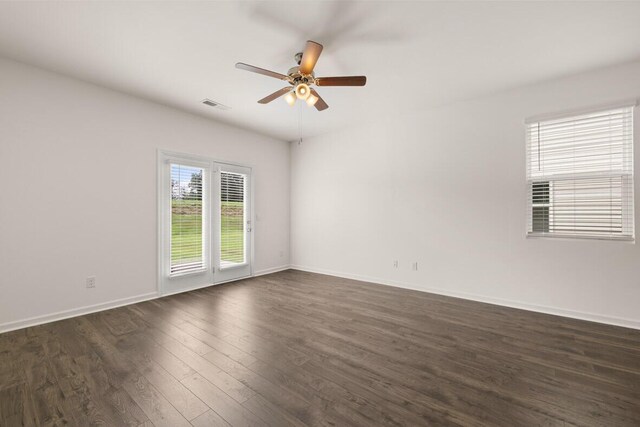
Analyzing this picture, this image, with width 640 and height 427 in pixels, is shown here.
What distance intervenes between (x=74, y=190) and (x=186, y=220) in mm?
1408

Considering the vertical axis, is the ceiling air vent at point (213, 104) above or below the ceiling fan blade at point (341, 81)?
above

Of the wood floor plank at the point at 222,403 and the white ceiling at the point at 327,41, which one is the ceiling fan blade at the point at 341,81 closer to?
the white ceiling at the point at 327,41

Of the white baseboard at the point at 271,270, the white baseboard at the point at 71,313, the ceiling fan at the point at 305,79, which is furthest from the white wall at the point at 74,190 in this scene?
the ceiling fan at the point at 305,79

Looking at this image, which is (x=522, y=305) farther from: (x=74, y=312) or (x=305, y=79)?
(x=74, y=312)

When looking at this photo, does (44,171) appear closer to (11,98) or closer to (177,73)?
(11,98)

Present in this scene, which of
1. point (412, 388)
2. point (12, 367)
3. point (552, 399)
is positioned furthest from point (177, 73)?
point (552, 399)

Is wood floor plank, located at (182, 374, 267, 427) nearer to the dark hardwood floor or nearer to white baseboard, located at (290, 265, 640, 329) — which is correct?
the dark hardwood floor

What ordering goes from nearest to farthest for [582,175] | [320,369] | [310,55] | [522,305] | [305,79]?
[320,369]
[310,55]
[305,79]
[582,175]
[522,305]

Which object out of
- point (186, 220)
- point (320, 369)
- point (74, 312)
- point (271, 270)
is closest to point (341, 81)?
point (320, 369)

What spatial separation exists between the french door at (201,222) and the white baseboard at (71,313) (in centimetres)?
32

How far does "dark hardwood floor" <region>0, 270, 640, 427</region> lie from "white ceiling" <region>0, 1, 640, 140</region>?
2.89m

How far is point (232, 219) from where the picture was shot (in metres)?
5.09

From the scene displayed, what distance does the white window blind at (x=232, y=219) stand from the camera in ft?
16.2

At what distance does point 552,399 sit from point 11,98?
18.3 ft
